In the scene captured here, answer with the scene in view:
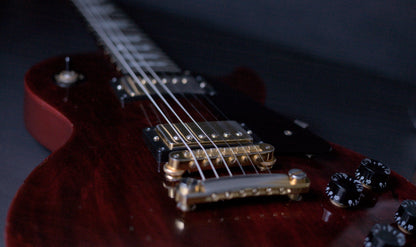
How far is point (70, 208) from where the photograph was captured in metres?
0.57

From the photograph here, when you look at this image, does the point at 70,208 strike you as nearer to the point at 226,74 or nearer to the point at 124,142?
the point at 124,142

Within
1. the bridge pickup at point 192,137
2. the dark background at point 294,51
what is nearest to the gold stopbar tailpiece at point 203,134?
the bridge pickup at point 192,137

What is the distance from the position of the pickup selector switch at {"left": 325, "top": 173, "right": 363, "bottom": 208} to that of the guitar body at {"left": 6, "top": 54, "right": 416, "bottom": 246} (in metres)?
0.01

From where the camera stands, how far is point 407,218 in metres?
0.58

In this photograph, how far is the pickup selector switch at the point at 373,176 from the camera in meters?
0.67

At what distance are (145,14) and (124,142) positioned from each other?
1138 mm

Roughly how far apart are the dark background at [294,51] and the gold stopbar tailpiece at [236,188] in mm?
522

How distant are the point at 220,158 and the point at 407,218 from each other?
273mm

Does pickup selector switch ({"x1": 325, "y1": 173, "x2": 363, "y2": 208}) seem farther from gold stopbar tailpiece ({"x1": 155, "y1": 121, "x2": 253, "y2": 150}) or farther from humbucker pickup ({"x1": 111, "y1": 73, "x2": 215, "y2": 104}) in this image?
humbucker pickup ({"x1": 111, "y1": 73, "x2": 215, "y2": 104})

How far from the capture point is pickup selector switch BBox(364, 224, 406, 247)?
1.66ft

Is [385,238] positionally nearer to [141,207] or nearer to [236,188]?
[236,188]

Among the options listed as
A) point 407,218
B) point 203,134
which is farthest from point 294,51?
point 407,218

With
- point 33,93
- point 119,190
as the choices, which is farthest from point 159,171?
point 33,93

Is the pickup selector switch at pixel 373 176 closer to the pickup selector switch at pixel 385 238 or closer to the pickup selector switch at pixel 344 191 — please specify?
the pickup selector switch at pixel 344 191
